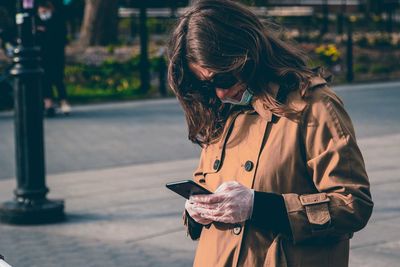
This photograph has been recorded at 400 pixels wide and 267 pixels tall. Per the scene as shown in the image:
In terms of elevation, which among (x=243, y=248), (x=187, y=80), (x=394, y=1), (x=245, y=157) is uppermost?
(x=187, y=80)

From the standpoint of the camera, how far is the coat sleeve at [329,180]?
2.96 metres

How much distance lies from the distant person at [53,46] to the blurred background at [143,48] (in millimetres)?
591

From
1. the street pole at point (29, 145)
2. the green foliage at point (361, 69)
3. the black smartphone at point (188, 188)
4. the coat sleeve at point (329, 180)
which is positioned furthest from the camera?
the green foliage at point (361, 69)

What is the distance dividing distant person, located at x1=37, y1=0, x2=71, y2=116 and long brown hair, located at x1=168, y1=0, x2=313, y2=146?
11755mm

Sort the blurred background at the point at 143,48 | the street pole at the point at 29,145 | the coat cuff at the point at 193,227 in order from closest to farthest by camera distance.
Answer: the coat cuff at the point at 193,227 → the street pole at the point at 29,145 → the blurred background at the point at 143,48

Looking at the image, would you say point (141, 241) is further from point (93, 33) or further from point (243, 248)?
point (93, 33)

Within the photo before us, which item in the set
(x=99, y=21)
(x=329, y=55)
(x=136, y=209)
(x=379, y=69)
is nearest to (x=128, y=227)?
(x=136, y=209)

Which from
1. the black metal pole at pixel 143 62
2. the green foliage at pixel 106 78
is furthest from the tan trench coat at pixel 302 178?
the black metal pole at pixel 143 62

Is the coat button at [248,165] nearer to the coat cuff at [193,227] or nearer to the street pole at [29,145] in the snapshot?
the coat cuff at [193,227]

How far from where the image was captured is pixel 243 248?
3.09 m

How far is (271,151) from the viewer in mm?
3023

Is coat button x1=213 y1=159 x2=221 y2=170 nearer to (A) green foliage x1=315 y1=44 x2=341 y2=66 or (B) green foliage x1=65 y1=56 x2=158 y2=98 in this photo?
(B) green foliage x1=65 y1=56 x2=158 y2=98

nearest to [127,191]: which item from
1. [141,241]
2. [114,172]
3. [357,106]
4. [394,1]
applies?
Result: [114,172]

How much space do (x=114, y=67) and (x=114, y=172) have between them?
9933 mm
